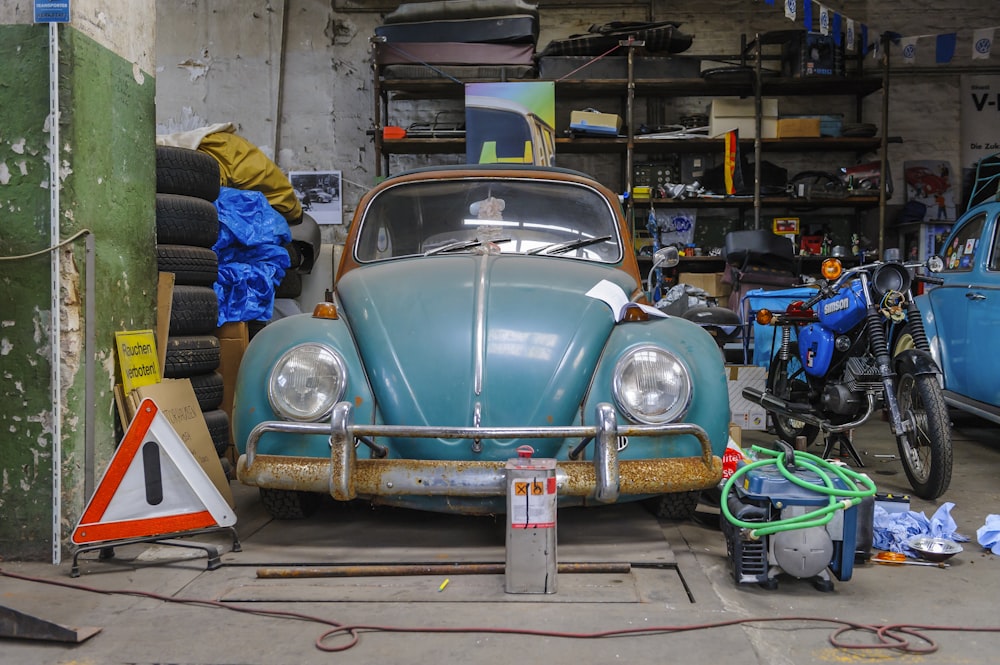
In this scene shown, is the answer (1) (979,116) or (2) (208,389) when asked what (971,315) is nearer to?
(2) (208,389)

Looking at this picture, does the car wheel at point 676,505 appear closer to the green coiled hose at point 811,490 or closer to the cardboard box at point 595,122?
the green coiled hose at point 811,490

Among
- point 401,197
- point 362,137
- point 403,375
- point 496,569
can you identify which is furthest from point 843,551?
point 362,137

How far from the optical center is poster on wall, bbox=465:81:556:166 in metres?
8.34

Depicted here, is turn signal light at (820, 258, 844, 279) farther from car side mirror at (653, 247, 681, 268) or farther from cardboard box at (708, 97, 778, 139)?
cardboard box at (708, 97, 778, 139)

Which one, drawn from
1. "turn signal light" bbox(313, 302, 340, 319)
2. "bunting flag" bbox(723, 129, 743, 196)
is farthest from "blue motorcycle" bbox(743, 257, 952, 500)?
"bunting flag" bbox(723, 129, 743, 196)

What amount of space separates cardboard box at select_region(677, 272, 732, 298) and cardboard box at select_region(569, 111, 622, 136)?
1.75 meters

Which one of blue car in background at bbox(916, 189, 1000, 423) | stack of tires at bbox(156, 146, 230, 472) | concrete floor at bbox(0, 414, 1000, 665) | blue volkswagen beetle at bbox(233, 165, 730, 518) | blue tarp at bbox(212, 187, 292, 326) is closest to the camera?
concrete floor at bbox(0, 414, 1000, 665)

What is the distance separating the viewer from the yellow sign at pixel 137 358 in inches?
130

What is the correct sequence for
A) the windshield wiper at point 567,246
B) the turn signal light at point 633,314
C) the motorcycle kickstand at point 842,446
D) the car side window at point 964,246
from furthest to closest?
the car side window at point 964,246
the motorcycle kickstand at point 842,446
the windshield wiper at point 567,246
the turn signal light at point 633,314

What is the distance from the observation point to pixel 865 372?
176 inches

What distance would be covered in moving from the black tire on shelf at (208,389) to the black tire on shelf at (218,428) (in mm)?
44

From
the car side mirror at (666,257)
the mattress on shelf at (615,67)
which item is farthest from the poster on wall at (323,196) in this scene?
the car side mirror at (666,257)

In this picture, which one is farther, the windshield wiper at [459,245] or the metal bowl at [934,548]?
the windshield wiper at [459,245]

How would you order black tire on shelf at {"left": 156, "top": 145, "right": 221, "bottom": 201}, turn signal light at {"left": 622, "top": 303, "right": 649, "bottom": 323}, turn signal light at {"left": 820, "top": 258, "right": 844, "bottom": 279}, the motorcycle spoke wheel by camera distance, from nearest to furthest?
turn signal light at {"left": 622, "top": 303, "right": 649, "bottom": 323}, the motorcycle spoke wheel, black tire on shelf at {"left": 156, "top": 145, "right": 221, "bottom": 201}, turn signal light at {"left": 820, "top": 258, "right": 844, "bottom": 279}
